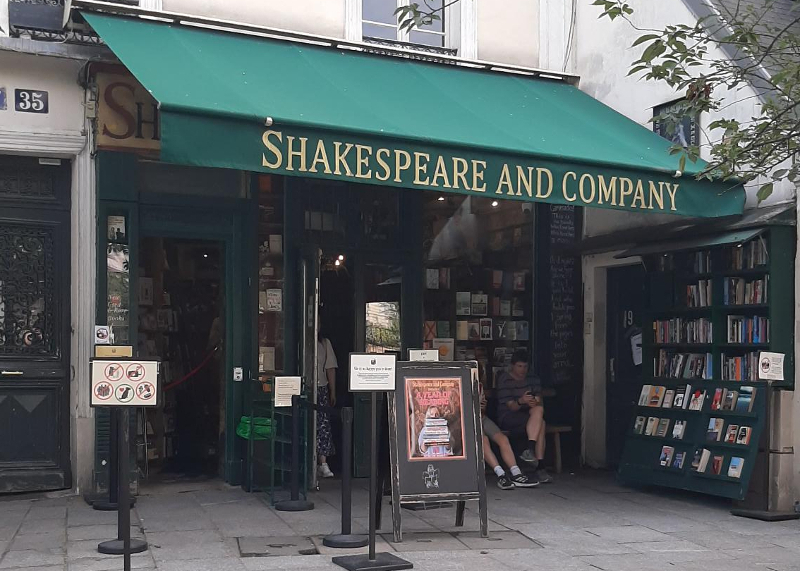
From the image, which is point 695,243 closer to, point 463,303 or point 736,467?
point 736,467

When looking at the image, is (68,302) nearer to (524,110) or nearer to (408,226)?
(408,226)

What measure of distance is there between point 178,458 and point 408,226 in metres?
3.68

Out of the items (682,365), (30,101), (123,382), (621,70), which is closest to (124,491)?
(123,382)

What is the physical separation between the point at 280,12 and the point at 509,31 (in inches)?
105

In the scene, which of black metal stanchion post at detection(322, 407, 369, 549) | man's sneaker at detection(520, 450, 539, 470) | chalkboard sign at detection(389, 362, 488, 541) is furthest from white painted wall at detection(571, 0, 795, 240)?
black metal stanchion post at detection(322, 407, 369, 549)

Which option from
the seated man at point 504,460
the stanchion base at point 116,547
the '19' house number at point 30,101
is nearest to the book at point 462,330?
the seated man at point 504,460

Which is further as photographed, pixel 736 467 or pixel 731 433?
pixel 731 433

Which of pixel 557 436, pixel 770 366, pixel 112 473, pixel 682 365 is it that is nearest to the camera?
pixel 112 473

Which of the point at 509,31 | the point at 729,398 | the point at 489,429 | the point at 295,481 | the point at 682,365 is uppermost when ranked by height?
the point at 509,31

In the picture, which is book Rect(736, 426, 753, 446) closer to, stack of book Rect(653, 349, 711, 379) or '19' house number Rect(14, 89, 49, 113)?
stack of book Rect(653, 349, 711, 379)

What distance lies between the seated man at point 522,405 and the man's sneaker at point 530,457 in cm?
6

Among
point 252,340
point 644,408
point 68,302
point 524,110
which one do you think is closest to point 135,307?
point 68,302

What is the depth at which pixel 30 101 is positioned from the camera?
848 centimetres

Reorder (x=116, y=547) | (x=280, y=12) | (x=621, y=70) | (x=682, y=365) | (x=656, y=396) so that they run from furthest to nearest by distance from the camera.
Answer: (x=621, y=70)
(x=656, y=396)
(x=682, y=365)
(x=280, y=12)
(x=116, y=547)
